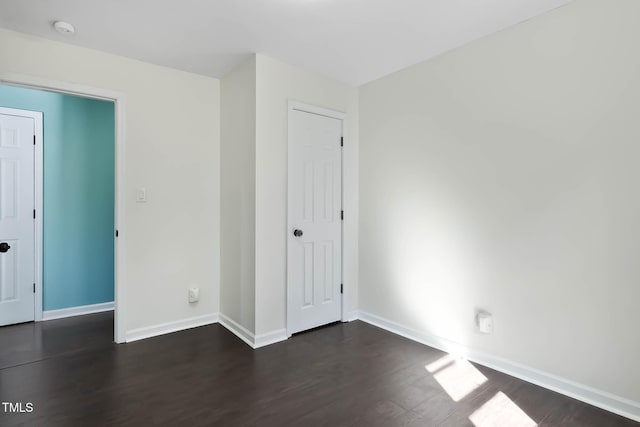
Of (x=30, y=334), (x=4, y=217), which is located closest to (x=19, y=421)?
(x=30, y=334)

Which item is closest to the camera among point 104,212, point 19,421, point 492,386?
point 19,421

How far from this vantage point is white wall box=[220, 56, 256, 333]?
2955 millimetres

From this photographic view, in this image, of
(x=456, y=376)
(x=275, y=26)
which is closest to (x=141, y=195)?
(x=275, y=26)

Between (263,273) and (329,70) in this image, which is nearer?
(263,273)

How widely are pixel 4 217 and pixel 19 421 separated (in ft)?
7.65

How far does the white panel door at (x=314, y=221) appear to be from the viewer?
312cm

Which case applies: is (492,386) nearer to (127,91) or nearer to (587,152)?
(587,152)

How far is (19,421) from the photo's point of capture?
1.83 meters

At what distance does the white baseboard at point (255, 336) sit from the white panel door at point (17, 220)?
2.13 m

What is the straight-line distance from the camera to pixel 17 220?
3352 mm

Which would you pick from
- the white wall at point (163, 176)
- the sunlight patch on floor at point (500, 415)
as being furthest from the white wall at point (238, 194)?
the sunlight patch on floor at point (500, 415)

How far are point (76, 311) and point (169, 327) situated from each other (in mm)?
1296

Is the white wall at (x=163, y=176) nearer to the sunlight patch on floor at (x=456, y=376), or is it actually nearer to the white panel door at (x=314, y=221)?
the white panel door at (x=314, y=221)

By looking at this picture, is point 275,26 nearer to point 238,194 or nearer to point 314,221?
point 238,194
